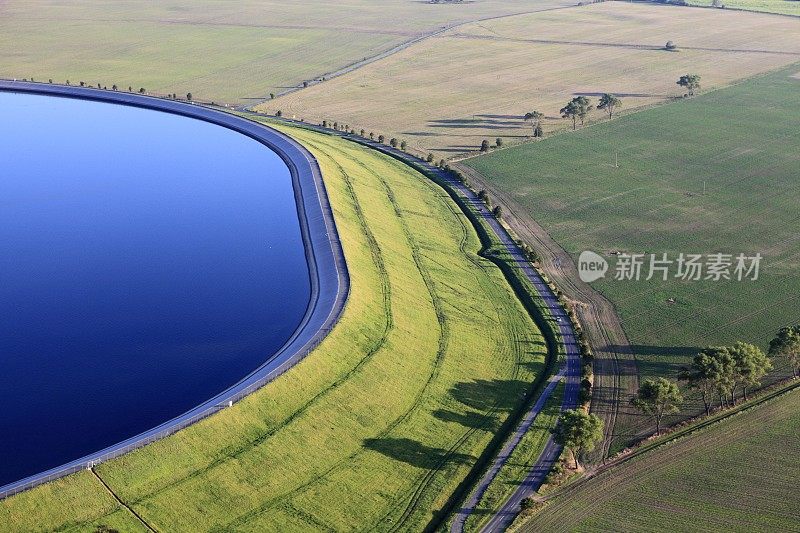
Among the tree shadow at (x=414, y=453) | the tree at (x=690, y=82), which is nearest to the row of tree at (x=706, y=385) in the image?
the tree shadow at (x=414, y=453)

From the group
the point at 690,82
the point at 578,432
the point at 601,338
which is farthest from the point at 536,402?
the point at 690,82

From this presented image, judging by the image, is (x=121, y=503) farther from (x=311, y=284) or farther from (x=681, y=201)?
(x=681, y=201)

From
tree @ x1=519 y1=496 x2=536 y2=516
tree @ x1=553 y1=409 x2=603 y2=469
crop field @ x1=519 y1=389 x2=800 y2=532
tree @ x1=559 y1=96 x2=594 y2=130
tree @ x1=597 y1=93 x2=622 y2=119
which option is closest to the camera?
crop field @ x1=519 y1=389 x2=800 y2=532

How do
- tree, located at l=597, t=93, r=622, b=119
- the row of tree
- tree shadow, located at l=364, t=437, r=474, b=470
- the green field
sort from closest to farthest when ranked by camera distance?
1. the green field
2. the row of tree
3. tree shadow, located at l=364, t=437, r=474, b=470
4. tree, located at l=597, t=93, r=622, b=119

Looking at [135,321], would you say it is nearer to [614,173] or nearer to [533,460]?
[533,460]

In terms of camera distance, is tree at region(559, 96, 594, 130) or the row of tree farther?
tree at region(559, 96, 594, 130)

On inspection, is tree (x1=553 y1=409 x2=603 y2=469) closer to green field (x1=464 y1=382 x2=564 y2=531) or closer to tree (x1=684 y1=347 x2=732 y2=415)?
green field (x1=464 y1=382 x2=564 y2=531)

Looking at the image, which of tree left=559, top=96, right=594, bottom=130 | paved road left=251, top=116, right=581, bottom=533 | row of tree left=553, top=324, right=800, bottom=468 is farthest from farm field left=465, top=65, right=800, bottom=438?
paved road left=251, top=116, right=581, bottom=533
